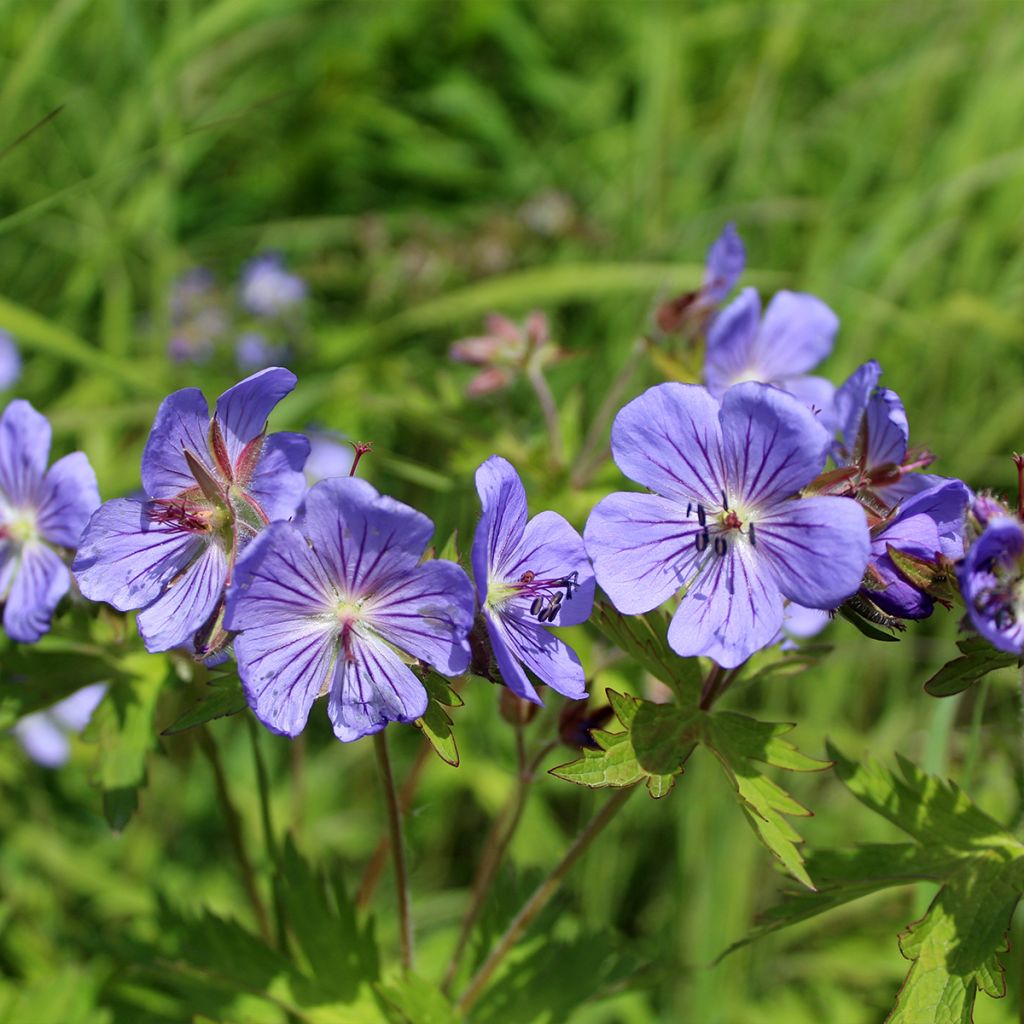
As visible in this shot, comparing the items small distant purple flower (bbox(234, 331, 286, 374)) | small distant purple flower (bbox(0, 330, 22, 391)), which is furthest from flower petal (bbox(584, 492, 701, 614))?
small distant purple flower (bbox(0, 330, 22, 391))

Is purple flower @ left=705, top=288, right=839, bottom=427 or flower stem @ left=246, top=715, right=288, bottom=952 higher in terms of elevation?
purple flower @ left=705, top=288, right=839, bottom=427

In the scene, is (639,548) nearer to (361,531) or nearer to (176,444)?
Result: (361,531)

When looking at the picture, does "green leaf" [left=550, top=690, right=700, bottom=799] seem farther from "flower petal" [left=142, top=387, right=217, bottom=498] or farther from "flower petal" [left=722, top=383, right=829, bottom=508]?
"flower petal" [left=142, top=387, right=217, bottom=498]

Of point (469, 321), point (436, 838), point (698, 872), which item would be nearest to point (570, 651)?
point (698, 872)

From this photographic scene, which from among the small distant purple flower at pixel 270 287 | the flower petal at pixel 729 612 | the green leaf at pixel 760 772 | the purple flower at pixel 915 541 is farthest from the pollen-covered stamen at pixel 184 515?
the small distant purple flower at pixel 270 287

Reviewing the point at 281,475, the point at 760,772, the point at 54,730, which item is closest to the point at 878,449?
the point at 760,772
